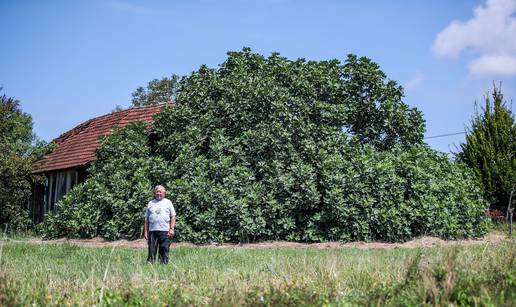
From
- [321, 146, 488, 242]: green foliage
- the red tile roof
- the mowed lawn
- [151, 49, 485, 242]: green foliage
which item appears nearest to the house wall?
the red tile roof

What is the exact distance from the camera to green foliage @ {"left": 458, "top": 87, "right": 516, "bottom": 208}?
23344 mm

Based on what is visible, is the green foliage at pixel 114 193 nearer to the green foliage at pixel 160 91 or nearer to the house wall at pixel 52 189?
the house wall at pixel 52 189

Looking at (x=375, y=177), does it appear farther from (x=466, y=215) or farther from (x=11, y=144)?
(x=11, y=144)

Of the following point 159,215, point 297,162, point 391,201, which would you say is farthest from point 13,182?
point 391,201

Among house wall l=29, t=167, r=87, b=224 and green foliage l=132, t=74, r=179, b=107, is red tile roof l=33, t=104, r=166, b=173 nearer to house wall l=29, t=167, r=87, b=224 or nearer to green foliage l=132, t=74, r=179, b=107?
house wall l=29, t=167, r=87, b=224

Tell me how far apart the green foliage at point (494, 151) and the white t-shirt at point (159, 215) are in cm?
1598

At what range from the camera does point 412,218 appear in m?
16.9

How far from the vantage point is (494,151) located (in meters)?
23.8

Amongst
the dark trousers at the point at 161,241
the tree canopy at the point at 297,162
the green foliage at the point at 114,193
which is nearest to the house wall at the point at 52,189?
the green foliage at the point at 114,193

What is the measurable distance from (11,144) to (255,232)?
13.7 m

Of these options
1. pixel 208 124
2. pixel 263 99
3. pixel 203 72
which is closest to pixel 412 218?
pixel 263 99

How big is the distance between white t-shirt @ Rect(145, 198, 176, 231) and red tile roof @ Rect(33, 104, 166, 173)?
421 inches

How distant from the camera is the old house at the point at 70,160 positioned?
74.4 ft

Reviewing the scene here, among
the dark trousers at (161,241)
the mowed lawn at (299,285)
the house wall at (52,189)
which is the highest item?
the house wall at (52,189)
